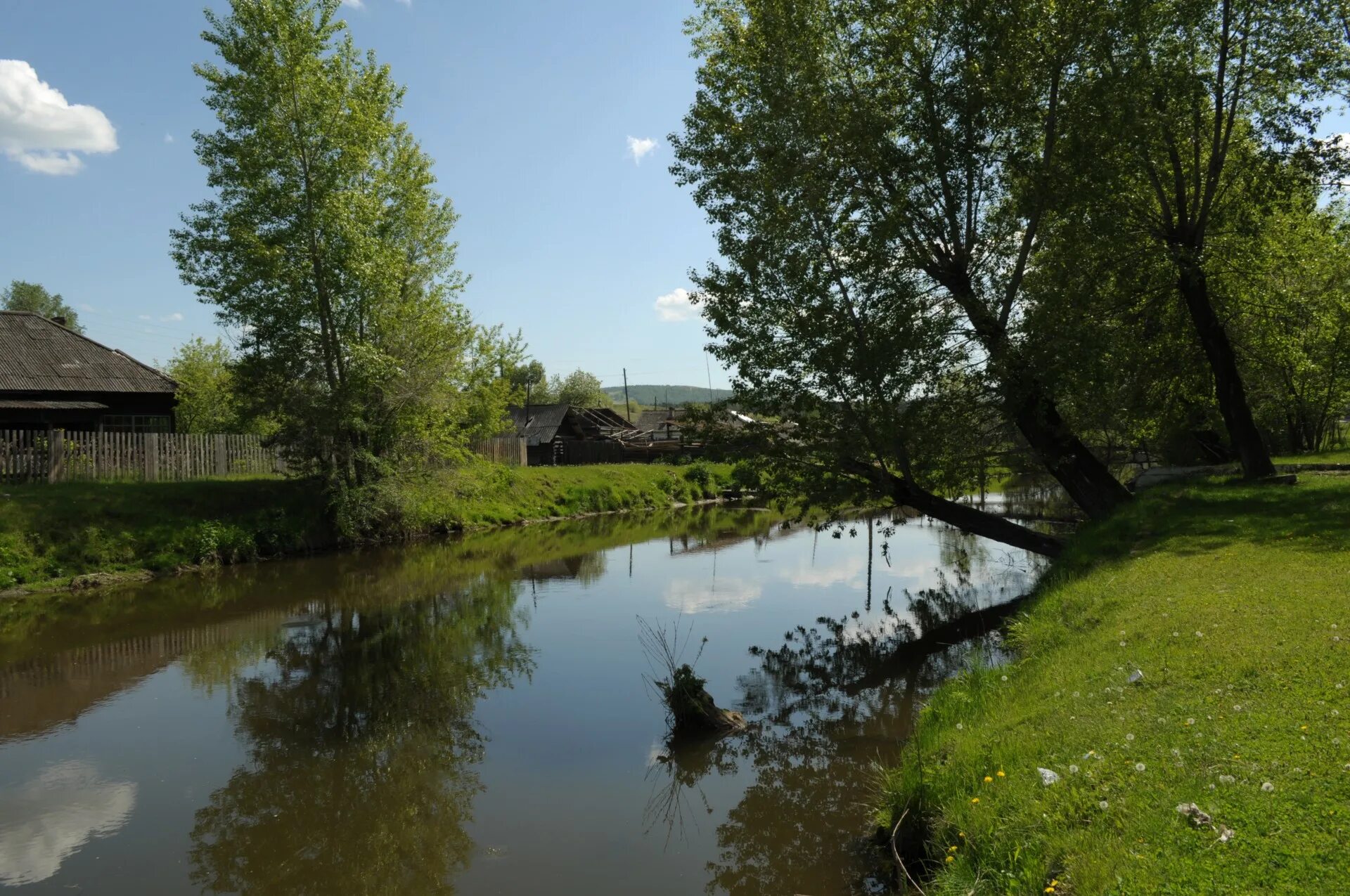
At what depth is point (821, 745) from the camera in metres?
9.54

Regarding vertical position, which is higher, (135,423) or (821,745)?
(135,423)

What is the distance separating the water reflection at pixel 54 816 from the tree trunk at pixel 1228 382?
1912cm

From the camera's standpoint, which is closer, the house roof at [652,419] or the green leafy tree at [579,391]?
the house roof at [652,419]

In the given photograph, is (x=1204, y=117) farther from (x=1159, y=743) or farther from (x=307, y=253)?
(x=307, y=253)

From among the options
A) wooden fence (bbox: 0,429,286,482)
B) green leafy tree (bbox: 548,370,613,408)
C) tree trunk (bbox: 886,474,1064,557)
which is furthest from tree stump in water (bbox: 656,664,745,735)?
green leafy tree (bbox: 548,370,613,408)

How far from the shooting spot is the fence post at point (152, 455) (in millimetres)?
25578

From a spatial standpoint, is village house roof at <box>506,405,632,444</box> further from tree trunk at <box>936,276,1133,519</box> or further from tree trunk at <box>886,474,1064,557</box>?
tree trunk at <box>936,276,1133,519</box>

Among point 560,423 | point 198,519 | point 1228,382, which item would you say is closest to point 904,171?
point 1228,382

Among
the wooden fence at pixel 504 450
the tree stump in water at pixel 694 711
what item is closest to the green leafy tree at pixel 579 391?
the wooden fence at pixel 504 450

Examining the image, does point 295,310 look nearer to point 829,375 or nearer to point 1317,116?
point 829,375

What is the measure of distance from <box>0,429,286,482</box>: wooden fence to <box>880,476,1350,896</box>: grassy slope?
76.6ft

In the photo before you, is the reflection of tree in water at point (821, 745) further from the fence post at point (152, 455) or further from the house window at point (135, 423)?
the house window at point (135, 423)

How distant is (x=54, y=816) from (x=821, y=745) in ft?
23.8

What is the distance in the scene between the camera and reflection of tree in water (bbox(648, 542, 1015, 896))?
6949 mm
